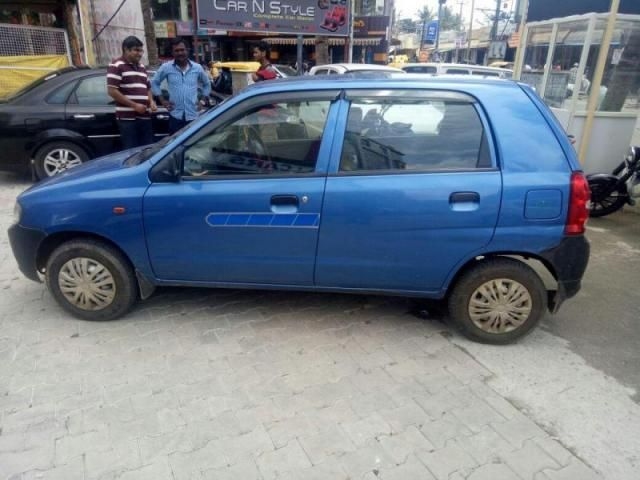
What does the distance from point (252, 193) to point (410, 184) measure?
0.98 metres

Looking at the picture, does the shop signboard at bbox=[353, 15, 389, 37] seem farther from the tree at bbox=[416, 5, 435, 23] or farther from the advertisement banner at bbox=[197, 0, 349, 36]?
the tree at bbox=[416, 5, 435, 23]

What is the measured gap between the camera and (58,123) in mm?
6188

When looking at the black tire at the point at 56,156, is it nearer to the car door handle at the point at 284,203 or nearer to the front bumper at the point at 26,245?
the front bumper at the point at 26,245

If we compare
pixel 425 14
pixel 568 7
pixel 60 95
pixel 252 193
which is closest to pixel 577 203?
pixel 252 193

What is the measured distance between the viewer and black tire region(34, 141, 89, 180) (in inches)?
246

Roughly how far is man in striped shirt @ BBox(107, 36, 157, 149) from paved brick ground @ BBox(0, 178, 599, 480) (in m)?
2.79

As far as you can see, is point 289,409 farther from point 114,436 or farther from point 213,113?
point 213,113

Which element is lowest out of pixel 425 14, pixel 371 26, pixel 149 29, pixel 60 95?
pixel 60 95

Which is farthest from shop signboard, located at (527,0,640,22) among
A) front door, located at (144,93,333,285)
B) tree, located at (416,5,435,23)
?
tree, located at (416,5,435,23)

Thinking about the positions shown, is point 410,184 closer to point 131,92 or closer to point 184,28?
point 131,92

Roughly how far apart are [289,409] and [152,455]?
0.72 m

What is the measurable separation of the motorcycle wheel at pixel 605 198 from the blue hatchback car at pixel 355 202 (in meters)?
3.33

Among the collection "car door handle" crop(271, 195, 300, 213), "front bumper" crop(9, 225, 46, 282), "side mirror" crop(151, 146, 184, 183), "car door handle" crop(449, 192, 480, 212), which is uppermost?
"side mirror" crop(151, 146, 184, 183)

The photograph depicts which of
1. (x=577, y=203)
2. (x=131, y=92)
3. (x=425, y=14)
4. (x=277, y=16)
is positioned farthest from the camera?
(x=425, y=14)
